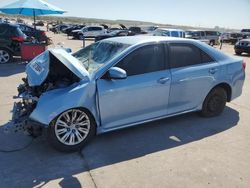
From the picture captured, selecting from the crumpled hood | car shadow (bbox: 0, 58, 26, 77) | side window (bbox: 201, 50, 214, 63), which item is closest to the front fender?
the crumpled hood

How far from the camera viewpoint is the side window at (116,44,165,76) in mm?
4445

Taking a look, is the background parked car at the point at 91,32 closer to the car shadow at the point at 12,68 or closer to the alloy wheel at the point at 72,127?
the car shadow at the point at 12,68

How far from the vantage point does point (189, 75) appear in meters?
4.97

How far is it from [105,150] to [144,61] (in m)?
1.51

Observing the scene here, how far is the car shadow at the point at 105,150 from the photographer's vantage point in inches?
141

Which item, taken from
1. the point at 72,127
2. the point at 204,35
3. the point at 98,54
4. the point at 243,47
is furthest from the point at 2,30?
the point at 204,35

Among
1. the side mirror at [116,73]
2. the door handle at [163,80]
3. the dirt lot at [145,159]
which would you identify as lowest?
the dirt lot at [145,159]

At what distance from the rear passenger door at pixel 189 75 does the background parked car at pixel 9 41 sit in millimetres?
8960

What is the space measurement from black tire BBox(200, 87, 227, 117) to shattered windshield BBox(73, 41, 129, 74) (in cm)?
200

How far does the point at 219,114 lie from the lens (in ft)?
19.0

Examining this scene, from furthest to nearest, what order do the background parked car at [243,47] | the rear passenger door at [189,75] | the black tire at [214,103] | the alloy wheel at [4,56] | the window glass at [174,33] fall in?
the window glass at [174,33], the background parked car at [243,47], the alloy wheel at [4,56], the black tire at [214,103], the rear passenger door at [189,75]

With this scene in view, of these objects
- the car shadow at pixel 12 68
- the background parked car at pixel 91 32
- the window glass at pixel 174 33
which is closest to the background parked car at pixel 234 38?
the background parked car at pixel 91 32

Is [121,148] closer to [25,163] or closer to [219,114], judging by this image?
[25,163]

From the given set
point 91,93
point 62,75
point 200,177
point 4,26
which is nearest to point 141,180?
point 200,177
